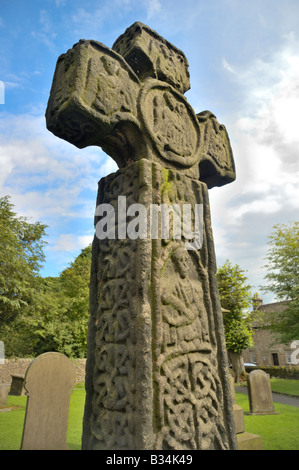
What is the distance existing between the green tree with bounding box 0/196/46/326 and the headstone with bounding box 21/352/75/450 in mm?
11167

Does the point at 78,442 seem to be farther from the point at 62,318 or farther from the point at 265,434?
the point at 62,318

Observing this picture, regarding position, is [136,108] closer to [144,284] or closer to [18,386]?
[144,284]

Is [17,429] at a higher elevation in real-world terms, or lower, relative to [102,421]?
lower

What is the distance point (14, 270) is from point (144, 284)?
16335 mm

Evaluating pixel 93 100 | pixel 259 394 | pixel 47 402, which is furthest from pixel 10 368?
pixel 93 100

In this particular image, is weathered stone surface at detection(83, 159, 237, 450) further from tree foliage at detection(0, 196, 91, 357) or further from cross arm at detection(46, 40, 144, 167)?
tree foliage at detection(0, 196, 91, 357)

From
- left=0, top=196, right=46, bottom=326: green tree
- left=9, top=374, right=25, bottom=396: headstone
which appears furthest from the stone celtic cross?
left=0, top=196, right=46, bottom=326: green tree

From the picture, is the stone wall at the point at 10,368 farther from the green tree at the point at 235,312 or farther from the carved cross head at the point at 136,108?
the carved cross head at the point at 136,108

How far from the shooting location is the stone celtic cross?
5.66 ft

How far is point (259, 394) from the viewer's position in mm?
8656

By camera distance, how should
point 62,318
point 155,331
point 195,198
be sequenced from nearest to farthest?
point 155,331 → point 195,198 → point 62,318

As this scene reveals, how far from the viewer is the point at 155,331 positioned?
181 cm
